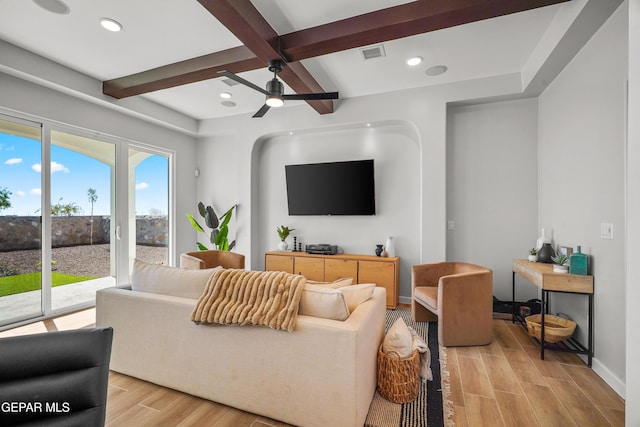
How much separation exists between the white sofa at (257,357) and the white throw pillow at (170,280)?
0.05 meters

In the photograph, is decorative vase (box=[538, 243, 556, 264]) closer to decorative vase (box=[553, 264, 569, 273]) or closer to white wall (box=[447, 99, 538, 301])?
decorative vase (box=[553, 264, 569, 273])

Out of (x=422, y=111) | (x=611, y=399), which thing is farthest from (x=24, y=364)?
(x=422, y=111)

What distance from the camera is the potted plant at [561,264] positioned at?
248 cm

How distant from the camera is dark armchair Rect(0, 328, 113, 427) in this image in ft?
2.64

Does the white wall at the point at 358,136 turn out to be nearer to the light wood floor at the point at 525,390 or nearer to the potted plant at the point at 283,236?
the potted plant at the point at 283,236

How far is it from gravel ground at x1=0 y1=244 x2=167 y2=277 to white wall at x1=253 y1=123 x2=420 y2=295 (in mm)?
2166

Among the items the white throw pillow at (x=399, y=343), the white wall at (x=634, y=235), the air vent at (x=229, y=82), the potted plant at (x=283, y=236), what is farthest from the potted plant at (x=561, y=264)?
the air vent at (x=229, y=82)

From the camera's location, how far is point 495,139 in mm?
3736

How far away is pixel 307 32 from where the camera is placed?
2.57 m

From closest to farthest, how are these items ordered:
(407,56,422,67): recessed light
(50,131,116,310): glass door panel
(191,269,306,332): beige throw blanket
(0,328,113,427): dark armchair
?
(0,328,113,427): dark armchair, (191,269,306,332): beige throw blanket, (407,56,422,67): recessed light, (50,131,116,310): glass door panel

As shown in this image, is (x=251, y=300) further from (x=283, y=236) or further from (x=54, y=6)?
(x=283, y=236)

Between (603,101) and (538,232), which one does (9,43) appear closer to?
(603,101)

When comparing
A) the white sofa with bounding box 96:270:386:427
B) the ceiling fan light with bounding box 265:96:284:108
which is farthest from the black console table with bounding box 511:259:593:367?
the ceiling fan light with bounding box 265:96:284:108

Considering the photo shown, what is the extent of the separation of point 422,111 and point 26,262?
4869mm
